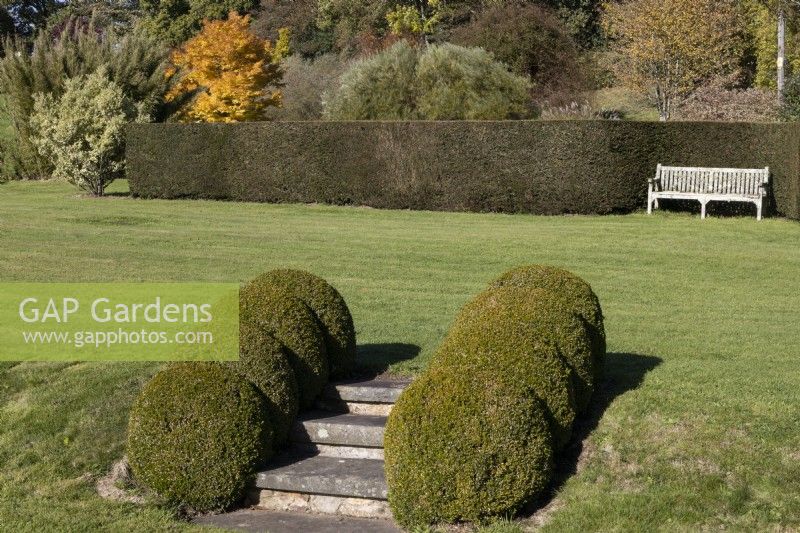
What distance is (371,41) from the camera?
1989 inches

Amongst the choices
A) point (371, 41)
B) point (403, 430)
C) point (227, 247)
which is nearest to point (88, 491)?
point (403, 430)

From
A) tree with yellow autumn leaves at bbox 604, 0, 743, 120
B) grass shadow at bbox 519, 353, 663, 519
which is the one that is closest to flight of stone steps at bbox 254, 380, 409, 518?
grass shadow at bbox 519, 353, 663, 519

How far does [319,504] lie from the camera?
714 centimetres

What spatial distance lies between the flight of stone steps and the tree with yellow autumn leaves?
32611 mm

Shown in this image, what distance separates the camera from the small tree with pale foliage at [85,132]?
90.1 feet

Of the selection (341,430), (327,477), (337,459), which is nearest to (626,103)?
(341,430)

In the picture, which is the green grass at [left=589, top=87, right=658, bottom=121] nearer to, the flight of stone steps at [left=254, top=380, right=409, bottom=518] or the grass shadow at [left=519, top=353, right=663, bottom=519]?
the grass shadow at [left=519, top=353, right=663, bottom=519]

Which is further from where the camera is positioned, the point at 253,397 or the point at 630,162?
the point at 630,162

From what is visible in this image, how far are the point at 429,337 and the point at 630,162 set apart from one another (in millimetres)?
13149

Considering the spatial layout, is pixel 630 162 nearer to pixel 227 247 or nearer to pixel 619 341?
pixel 227 247

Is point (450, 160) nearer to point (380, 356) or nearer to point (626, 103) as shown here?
point (380, 356)

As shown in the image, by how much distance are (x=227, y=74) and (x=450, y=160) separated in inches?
680

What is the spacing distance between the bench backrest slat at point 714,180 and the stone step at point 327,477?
15541 millimetres

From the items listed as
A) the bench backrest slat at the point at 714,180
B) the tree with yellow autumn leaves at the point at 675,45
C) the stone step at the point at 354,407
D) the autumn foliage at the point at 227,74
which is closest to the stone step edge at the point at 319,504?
the stone step at the point at 354,407
